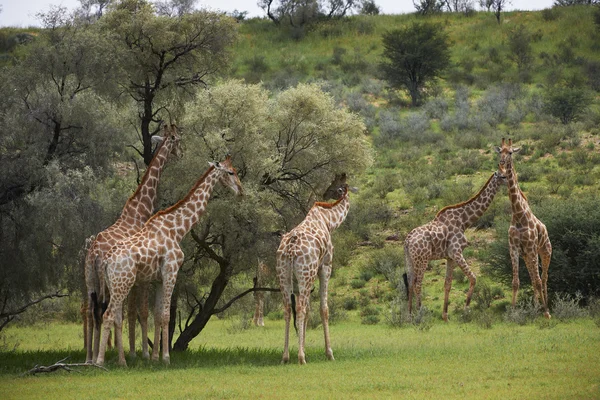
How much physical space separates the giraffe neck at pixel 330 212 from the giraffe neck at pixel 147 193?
116 inches

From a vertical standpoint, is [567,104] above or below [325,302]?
above

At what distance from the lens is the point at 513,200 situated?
19.3 m

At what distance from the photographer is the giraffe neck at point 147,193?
15.8m

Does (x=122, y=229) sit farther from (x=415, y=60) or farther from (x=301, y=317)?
(x=415, y=60)

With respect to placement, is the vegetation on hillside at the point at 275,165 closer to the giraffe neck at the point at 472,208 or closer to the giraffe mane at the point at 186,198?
the giraffe mane at the point at 186,198

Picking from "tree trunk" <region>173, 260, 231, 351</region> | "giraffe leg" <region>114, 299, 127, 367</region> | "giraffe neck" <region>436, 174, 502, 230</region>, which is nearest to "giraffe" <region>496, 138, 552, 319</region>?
"giraffe neck" <region>436, 174, 502, 230</region>

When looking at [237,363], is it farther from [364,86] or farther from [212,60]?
[364,86]

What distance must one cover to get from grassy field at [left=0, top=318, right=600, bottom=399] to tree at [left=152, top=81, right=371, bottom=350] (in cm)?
190

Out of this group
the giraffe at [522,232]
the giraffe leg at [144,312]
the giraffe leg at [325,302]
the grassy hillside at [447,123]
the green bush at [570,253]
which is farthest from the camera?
the grassy hillside at [447,123]

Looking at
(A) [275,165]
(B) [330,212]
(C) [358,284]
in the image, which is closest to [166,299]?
(B) [330,212]

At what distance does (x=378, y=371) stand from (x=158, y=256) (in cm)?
401

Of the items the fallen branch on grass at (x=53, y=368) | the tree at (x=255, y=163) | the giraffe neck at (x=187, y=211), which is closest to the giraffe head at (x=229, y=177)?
the giraffe neck at (x=187, y=211)

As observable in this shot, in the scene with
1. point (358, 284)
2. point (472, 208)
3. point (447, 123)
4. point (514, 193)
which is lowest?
point (358, 284)

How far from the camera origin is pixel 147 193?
1593 cm
